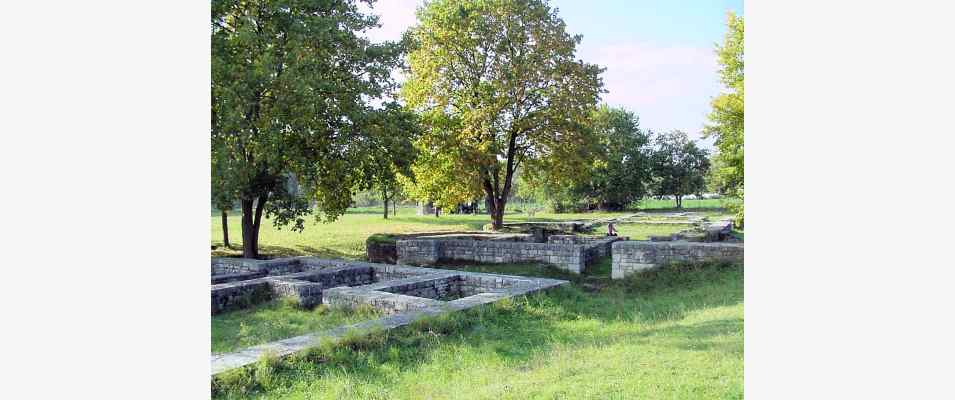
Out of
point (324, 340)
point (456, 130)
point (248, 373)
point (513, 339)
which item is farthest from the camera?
point (456, 130)

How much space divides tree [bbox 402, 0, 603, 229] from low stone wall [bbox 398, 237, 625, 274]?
3.53 metres

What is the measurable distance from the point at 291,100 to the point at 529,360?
695 centimetres

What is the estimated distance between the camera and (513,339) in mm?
5203

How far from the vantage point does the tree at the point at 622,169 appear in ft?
89.0

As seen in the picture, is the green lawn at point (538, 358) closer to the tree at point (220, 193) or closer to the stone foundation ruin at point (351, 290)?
the stone foundation ruin at point (351, 290)

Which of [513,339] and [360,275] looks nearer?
[513,339]

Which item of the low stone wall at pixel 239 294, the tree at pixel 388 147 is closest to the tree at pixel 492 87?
the tree at pixel 388 147

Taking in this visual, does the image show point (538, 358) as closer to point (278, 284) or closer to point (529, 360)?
point (529, 360)

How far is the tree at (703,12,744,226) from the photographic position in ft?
14.3

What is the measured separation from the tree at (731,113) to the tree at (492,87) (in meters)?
11.5

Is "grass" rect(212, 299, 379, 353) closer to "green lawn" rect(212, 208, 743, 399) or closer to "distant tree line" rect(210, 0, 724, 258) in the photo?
"green lawn" rect(212, 208, 743, 399)
